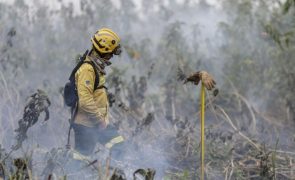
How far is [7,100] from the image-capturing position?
6.06 metres

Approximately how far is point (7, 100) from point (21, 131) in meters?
1.93

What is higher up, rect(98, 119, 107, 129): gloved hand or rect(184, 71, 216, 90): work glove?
rect(184, 71, 216, 90): work glove

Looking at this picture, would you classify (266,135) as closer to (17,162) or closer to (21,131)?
(21,131)

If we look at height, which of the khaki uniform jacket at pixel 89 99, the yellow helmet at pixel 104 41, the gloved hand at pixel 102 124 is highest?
the yellow helmet at pixel 104 41

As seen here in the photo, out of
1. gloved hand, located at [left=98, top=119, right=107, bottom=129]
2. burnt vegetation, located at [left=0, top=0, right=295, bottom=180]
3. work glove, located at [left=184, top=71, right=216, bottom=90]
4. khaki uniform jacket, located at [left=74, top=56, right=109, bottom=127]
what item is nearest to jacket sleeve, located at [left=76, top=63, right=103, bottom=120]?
khaki uniform jacket, located at [left=74, top=56, right=109, bottom=127]

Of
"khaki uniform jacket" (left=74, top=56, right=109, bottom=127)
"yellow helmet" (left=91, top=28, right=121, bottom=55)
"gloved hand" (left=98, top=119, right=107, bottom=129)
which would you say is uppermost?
"yellow helmet" (left=91, top=28, right=121, bottom=55)

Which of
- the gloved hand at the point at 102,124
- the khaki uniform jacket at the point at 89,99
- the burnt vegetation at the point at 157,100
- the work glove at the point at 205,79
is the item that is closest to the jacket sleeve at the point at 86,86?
the khaki uniform jacket at the point at 89,99

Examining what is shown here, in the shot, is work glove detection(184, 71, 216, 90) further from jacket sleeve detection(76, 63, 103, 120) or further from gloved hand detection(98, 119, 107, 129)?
gloved hand detection(98, 119, 107, 129)

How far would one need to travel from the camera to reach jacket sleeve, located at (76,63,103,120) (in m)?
3.95

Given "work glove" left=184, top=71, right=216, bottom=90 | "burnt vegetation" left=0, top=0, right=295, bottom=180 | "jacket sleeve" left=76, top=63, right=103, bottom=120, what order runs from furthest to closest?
"burnt vegetation" left=0, top=0, right=295, bottom=180
"jacket sleeve" left=76, top=63, right=103, bottom=120
"work glove" left=184, top=71, right=216, bottom=90

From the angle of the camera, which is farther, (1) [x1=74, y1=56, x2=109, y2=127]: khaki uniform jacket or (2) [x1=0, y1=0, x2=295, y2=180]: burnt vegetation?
(2) [x1=0, y1=0, x2=295, y2=180]: burnt vegetation

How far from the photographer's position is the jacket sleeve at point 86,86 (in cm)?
395

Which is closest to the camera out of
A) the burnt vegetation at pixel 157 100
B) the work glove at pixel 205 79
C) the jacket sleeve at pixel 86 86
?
the work glove at pixel 205 79

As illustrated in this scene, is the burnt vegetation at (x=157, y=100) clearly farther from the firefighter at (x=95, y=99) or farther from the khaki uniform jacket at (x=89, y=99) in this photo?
the khaki uniform jacket at (x=89, y=99)
